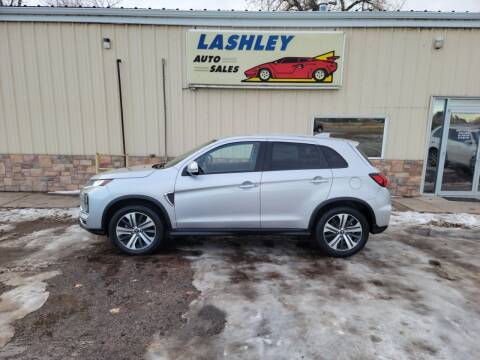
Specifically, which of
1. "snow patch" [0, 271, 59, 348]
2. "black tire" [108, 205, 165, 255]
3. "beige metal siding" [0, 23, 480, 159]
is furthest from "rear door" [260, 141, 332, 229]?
"beige metal siding" [0, 23, 480, 159]

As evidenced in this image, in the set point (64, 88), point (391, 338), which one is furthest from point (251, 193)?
point (64, 88)

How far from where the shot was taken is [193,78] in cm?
812

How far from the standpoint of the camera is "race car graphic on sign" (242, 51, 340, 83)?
805 cm

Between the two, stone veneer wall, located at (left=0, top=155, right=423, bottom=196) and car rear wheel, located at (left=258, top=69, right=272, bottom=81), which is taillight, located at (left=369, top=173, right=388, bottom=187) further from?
stone veneer wall, located at (left=0, top=155, right=423, bottom=196)

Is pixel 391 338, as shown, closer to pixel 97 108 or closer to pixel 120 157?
pixel 120 157

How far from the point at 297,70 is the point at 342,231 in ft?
15.8

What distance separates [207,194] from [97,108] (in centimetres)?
528

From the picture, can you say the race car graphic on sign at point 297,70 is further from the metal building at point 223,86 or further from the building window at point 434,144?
the building window at point 434,144

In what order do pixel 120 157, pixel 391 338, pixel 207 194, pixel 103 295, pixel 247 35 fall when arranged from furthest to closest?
pixel 120 157, pixel 247 35, pixel 207 194, pixel 103 295, pixel 391 338

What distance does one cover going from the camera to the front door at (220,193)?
4.53 meters

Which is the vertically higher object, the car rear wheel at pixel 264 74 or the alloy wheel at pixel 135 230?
the car rear wheel at pixel 264 74

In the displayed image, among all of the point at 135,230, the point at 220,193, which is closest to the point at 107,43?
the point at 135,230

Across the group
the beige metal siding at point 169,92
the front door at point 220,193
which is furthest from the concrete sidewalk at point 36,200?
the front door at point 220,193

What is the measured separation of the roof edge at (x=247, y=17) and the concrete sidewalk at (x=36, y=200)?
4196 millimetres
